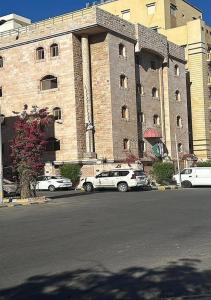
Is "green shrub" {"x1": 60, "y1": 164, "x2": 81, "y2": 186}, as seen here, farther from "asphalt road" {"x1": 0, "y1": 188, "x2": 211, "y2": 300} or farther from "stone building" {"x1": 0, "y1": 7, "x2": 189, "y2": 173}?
"asphalt road" {"x1": 0, "y1": 188, "x2": 211, "y2": 300}

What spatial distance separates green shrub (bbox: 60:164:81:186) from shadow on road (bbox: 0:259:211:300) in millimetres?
38169

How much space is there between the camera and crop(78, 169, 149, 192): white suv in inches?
1485

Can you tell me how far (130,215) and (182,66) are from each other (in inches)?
1831

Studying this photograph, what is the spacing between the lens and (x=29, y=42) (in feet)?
167

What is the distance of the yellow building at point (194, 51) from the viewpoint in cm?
6334

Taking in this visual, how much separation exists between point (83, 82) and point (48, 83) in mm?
3579

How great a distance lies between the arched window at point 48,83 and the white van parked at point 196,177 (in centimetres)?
1546

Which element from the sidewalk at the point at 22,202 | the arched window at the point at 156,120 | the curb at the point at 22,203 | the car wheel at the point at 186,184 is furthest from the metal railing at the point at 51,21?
the curb at the point at 22,203

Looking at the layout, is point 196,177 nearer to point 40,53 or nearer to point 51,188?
point 51,188

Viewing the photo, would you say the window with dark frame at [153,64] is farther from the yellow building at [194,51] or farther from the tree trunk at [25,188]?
the tree trunk at [25,188]

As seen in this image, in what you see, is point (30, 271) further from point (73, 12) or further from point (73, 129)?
point (73, 12)

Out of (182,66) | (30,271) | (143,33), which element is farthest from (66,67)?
(30,271)

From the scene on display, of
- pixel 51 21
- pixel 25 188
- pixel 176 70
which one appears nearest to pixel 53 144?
pixel 51 21

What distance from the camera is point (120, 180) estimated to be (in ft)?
125
